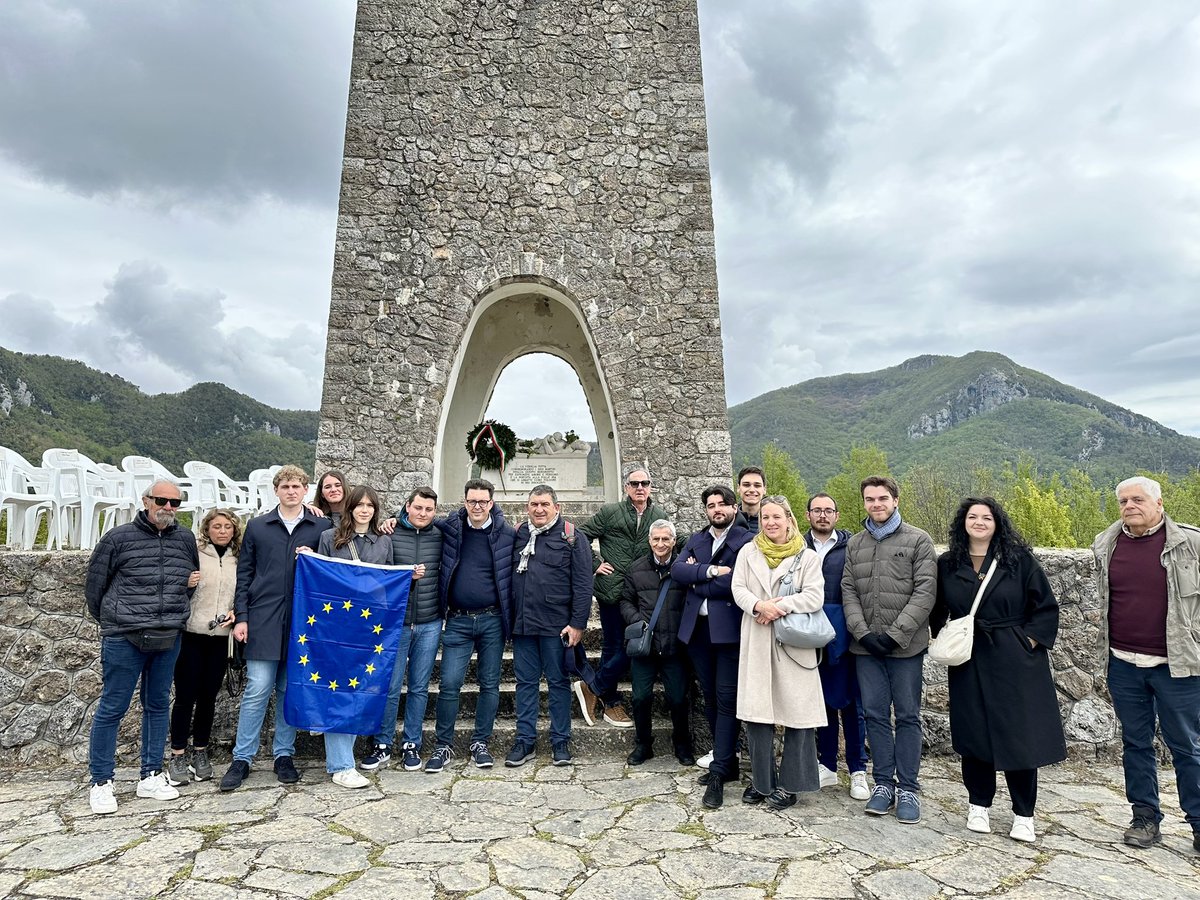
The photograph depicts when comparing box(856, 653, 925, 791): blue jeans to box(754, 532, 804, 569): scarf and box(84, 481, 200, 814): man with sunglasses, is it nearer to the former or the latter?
box(754, 532, 804, 569): scarf

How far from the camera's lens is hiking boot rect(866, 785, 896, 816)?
3.43 m

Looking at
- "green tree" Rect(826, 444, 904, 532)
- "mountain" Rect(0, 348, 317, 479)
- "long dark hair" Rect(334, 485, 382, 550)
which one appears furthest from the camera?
"mountain" Rect(0, 348, 317, 479)

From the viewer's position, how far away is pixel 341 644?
153 inches

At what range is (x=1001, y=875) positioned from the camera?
2.88m

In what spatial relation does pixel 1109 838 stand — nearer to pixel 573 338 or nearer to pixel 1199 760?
pixel 1199 760

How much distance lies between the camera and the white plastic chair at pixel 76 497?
5.96m

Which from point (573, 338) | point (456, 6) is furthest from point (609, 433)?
point (456, 6)

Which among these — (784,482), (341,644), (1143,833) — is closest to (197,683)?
(341,644)

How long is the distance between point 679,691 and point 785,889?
1.40m

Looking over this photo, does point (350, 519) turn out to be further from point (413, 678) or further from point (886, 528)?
point (886, 528)

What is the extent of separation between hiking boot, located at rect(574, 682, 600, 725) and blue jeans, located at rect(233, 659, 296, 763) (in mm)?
1668

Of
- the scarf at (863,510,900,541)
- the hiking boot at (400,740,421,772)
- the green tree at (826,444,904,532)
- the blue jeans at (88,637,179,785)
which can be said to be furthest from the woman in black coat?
the green tree at (826,444,904,532)

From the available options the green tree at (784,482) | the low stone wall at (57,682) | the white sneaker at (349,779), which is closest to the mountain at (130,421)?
the green tree at (784,482)

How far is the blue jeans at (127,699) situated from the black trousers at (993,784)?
399cm
